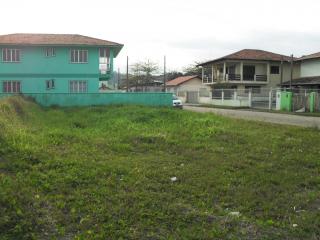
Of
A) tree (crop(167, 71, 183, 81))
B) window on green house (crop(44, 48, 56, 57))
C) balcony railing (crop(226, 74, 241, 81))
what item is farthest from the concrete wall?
tree (crop(167, 71, 183, 81))

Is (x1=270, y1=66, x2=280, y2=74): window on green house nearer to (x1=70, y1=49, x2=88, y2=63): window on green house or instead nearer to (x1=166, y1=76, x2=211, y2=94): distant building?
(x1=166, y1=76, x2=211, y2=94): distant building

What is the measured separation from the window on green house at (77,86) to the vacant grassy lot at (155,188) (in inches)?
947

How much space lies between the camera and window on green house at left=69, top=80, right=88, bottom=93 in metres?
35.1

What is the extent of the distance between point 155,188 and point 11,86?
1207 inches

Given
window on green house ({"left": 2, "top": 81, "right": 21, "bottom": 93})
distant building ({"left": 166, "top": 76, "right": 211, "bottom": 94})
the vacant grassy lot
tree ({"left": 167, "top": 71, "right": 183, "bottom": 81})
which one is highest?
tree ({"left": 167, "top": 71, "right": 183, "bottom": 81})

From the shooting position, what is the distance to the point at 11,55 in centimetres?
3447

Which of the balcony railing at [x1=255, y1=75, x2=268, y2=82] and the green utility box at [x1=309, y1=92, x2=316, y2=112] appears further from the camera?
the balcony railing at [x1=255, y1=75, x2=268, y2=82]

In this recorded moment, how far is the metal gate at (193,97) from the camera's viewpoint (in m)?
57.7

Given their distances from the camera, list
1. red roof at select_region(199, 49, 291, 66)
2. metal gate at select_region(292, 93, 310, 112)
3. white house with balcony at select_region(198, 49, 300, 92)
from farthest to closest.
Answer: white house with balcony at select_region(198, 49, 300, 92) < red roof at select_region(199, 49, 291, 66) < metal gate at select_region(292, 93, 310, 112)

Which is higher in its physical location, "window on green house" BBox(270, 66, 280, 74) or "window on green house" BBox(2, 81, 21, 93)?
"window on green house" BBox(270, 66, 280, 74)

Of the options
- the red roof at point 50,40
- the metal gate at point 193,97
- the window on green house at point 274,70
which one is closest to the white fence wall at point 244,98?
the metal gate at point 193,97

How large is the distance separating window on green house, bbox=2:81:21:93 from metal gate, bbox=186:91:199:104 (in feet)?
93.4

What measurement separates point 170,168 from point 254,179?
5.58ft

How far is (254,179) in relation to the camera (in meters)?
7.69
